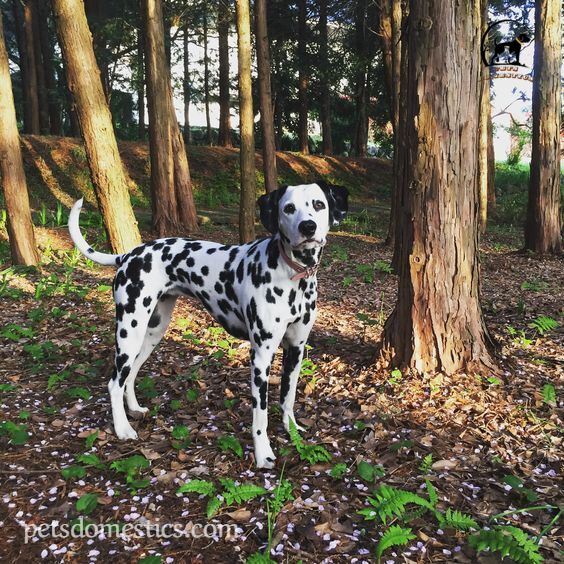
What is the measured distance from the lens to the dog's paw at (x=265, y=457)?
12.5 ft

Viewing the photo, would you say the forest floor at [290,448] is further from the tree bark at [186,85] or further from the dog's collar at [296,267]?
the tree bark at [186,85]

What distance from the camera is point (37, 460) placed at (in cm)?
397

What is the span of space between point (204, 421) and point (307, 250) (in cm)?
189

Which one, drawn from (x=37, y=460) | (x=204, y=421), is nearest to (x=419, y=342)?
(x=204, y=421)

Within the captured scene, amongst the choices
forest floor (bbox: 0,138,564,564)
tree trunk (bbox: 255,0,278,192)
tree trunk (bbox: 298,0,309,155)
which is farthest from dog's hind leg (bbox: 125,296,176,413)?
tree trunk (bbox: 298,0,309,155)

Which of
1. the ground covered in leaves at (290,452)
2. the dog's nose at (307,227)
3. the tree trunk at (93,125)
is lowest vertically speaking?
the ground covered in leaves at (290,452)

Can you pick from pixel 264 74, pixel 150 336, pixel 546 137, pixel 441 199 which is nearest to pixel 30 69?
pixel 264 74

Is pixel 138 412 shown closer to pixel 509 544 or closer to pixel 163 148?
pixel 509 544

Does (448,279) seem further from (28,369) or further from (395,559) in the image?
(28,369)

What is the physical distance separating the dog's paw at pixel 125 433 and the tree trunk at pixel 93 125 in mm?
2518

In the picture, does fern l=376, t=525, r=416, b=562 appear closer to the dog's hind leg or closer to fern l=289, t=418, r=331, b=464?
fern l=289, t=418, r=331, b=464

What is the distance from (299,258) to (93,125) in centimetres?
383

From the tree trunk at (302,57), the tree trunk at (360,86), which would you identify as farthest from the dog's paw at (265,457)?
the tree trunk at (302,57)

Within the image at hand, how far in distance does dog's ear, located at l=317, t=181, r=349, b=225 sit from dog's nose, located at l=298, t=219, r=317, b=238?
418mm
